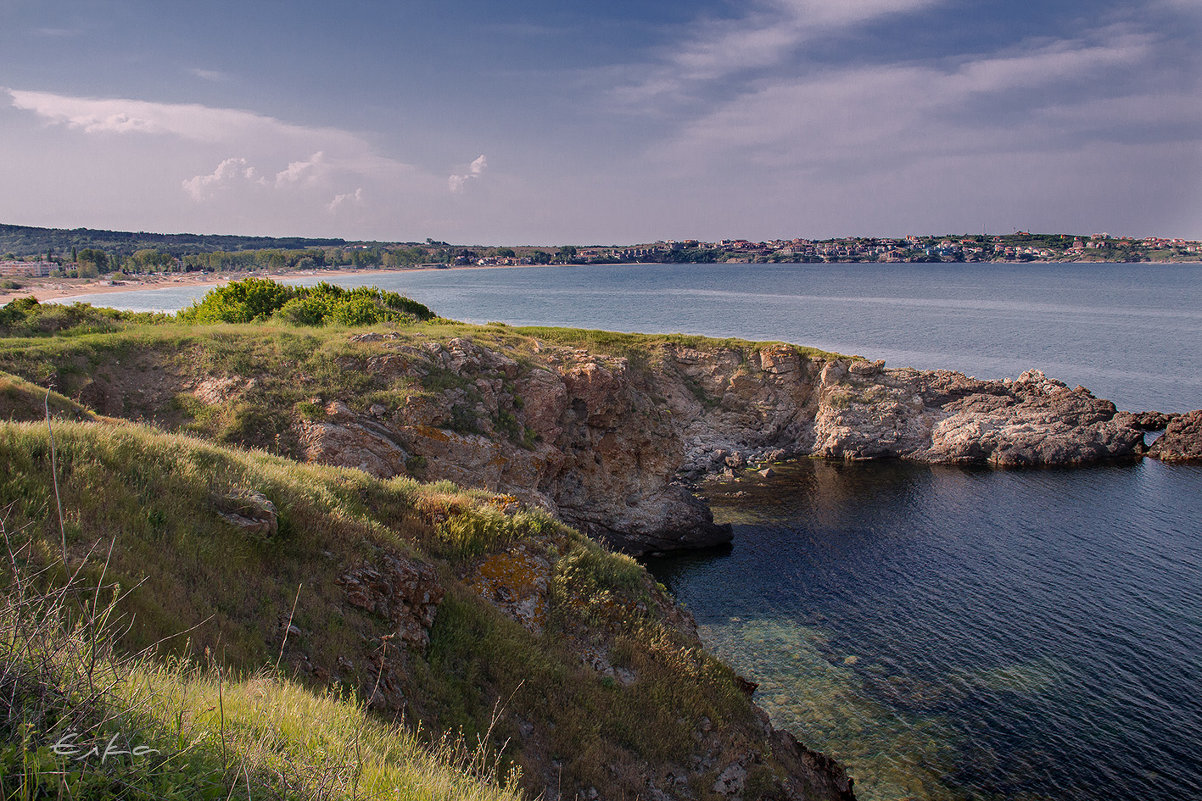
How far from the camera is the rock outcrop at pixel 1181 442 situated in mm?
43656

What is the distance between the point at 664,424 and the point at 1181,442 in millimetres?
38448

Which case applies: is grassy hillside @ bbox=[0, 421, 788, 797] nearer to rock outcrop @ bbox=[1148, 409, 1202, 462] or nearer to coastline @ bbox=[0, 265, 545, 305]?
rock outcrop @ bbox=[1148, 409, 1202, 462]

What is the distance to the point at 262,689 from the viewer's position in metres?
5.90

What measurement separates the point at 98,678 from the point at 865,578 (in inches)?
1089

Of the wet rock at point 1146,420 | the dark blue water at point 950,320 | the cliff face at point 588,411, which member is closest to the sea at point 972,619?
the cliff face at point 588,411

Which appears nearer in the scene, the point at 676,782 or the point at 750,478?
the point at 676,782

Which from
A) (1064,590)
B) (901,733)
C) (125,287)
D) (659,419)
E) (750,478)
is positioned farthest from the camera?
(125,287)

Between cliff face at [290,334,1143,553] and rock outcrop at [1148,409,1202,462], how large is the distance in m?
1.65

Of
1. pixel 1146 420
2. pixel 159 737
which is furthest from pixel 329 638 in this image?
pixel 1146 420

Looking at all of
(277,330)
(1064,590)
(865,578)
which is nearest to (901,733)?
(865,578)

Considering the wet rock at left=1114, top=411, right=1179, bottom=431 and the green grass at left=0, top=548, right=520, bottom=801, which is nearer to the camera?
the green grass at left=0, top=548, right=520, bottom=801

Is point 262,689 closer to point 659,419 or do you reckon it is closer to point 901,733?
point 901,733

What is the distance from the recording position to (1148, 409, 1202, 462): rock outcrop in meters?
43.7

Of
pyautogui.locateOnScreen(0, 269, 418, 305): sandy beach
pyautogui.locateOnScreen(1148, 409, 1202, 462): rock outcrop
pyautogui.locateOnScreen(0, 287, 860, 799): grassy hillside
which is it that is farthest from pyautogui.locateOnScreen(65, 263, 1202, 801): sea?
pyautogui.locateOnScreen(0, 269, 418, 305): sandy beach
